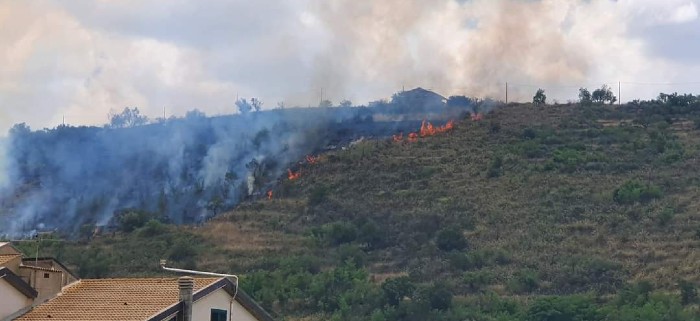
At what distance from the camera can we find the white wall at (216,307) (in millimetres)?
40156

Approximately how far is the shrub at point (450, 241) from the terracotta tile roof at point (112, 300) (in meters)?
70.9

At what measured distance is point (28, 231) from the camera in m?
126

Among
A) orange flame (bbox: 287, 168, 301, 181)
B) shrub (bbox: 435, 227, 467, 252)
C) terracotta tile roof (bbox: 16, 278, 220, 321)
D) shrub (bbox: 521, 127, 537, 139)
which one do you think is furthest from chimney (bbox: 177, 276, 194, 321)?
shrub (bbox: 521, 127, 537, 139)

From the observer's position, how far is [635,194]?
388 feet

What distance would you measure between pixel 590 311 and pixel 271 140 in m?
63.5

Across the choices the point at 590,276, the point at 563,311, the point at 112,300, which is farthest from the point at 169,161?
the point at 112,300

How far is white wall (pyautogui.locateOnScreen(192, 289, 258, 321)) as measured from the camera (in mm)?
40156

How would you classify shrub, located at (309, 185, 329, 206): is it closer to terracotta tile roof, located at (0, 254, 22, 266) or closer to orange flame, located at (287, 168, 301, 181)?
orange flame, located at (287, 168, 301, 181)

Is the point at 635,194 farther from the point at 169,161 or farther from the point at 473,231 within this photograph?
the point at 169,161

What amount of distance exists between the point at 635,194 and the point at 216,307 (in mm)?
82375

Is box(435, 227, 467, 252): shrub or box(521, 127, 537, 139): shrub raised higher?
box(521, 127, 537, 139): shrub

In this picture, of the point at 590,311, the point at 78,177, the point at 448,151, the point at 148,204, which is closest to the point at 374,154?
the point at 448,151

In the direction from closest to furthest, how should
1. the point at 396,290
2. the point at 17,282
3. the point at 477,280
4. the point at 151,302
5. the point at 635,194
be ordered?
1. the point at 151,302
2. the point at 17,282
3. the point at 396,290
4. the point at 477,280
5. the point at 635,194

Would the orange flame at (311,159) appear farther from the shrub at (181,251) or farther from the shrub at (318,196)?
the shrub at (181,251)
